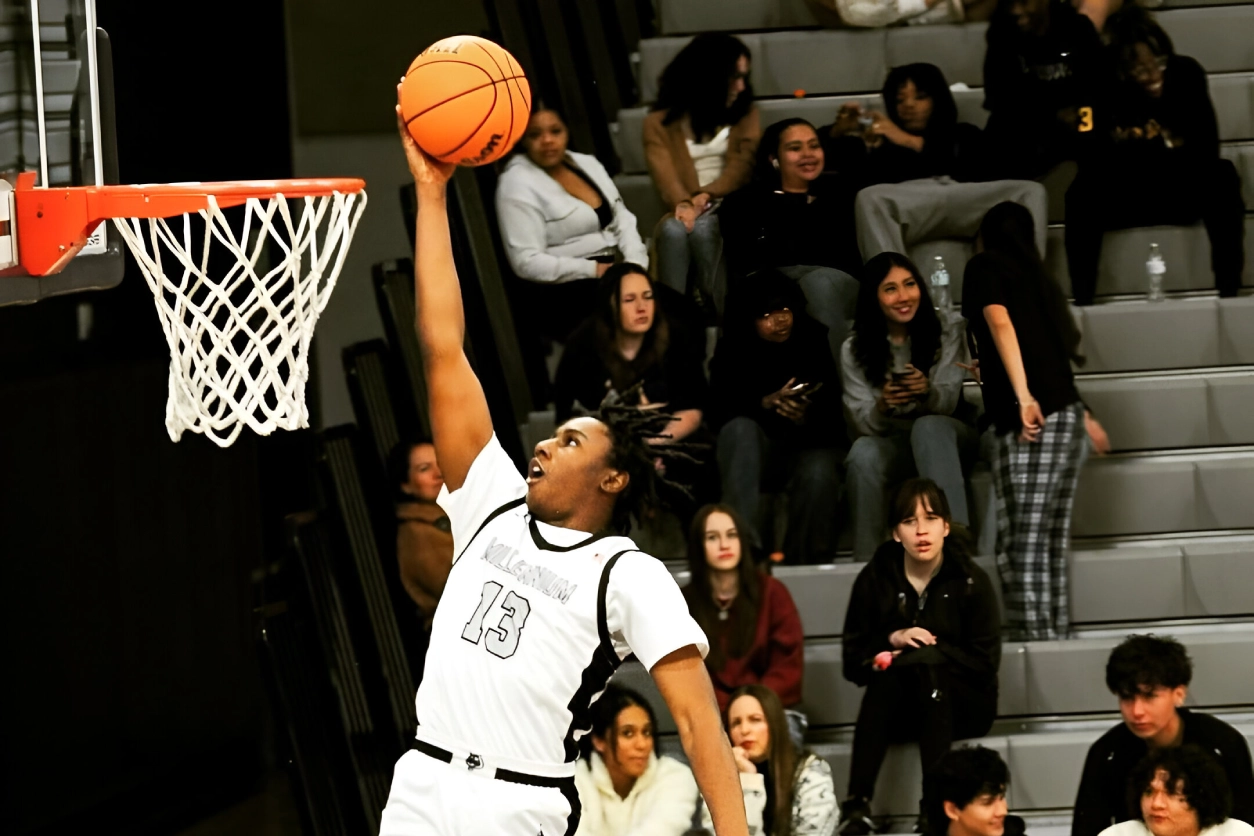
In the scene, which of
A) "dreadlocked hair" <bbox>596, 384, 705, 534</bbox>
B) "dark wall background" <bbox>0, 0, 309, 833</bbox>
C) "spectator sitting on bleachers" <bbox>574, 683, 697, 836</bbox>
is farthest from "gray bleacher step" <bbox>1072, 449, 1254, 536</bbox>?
"dark wall background" <bbox>0, 0, 309, 833</bbox>

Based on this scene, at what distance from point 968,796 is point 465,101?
8.63 feet

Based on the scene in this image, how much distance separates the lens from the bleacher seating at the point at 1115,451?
6477 mm

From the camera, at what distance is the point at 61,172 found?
4027 millimetres

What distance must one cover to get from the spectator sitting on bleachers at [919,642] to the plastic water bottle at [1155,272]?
2.04 metres

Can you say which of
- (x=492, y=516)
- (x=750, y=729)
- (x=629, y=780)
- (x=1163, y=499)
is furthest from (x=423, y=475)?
(x=1163, y=499)

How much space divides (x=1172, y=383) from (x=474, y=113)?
13.4 feet

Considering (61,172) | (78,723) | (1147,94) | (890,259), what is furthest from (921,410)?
(78,723)

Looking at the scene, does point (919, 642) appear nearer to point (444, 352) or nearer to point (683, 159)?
point (683, 159)

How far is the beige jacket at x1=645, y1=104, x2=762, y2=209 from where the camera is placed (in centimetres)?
750

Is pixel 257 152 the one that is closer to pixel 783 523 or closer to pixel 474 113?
pixel 783 523

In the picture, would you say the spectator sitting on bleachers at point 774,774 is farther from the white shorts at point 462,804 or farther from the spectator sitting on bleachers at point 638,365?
the white shorts at point 462,804

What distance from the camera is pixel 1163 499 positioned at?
277 inches

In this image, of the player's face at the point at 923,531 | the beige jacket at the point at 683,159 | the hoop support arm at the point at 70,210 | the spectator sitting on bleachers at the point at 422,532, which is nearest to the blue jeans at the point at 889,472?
the player's face at the point at 923,531

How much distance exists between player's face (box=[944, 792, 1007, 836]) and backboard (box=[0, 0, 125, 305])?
292 centimetres
